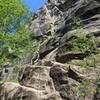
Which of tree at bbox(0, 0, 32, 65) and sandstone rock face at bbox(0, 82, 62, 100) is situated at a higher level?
tree at bbox(0, 0, 32, 65)

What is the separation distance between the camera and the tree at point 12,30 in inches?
1423

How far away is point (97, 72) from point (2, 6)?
14297 millimetres

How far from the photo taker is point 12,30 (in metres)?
38.3

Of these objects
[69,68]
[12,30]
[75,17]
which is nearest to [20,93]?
[69,68]

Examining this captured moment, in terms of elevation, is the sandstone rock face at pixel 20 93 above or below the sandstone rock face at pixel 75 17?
below

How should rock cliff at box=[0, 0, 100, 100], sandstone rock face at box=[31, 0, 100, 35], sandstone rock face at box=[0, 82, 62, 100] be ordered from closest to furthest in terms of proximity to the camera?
sandstone rock face at box=[0, 82, 62, 100], rock cliff at box=[0, 0, 100, 100], sandstone rock face at box=[31, 0, 100, 35]

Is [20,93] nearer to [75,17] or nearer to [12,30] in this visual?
[12,30]

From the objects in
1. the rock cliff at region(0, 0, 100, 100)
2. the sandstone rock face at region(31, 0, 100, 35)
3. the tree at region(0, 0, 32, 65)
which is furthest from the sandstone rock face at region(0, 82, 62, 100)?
the sandstone rock face at region(31, 0, 100, 35)

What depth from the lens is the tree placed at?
119ft

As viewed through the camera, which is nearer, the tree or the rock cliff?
the rock cliff

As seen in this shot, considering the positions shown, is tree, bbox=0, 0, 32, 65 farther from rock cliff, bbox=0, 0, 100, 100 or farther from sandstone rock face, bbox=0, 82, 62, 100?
sandstone rock face, bbox=0, 82, 62, 100

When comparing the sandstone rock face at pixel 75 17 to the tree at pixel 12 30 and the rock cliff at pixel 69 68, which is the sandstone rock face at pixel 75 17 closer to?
the rock cliff at pixel 69 68

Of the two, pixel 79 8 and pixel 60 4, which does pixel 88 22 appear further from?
pixel 60 4

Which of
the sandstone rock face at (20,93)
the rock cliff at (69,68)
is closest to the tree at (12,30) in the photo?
the rock cliff at (69,68)
